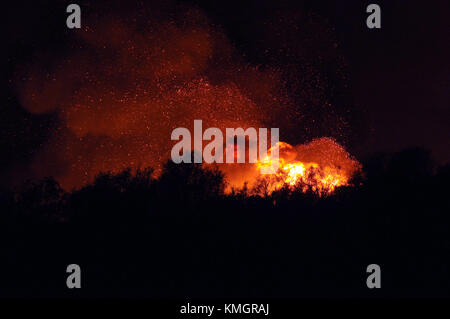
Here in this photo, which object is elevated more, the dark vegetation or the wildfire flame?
the wildfire flame

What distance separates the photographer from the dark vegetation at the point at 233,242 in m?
12.4

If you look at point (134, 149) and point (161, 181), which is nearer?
point (161, 181)

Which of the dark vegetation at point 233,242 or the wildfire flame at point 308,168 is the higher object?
the wildfire flame at point 308,168

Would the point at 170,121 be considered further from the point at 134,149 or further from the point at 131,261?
the point at 131,261

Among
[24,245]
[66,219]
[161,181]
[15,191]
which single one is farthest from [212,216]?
[15,191]

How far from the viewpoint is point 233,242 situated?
12906 millimetres

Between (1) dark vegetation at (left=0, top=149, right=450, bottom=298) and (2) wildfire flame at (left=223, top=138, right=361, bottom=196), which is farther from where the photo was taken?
(2) wildfire flame at (left=223, top=138, right=361, bottom=196)

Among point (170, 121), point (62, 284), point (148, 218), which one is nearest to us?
point (62, 284)

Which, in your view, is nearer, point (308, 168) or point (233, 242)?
point (233, 242)

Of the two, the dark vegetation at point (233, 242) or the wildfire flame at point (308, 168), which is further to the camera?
the wildfire flame at point (308, 168)

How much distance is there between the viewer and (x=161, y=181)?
1510 centimetres

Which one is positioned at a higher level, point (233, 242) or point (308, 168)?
point (308, 168)

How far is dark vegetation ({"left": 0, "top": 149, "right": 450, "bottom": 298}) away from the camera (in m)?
12.4

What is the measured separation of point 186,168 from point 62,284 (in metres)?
5.28
